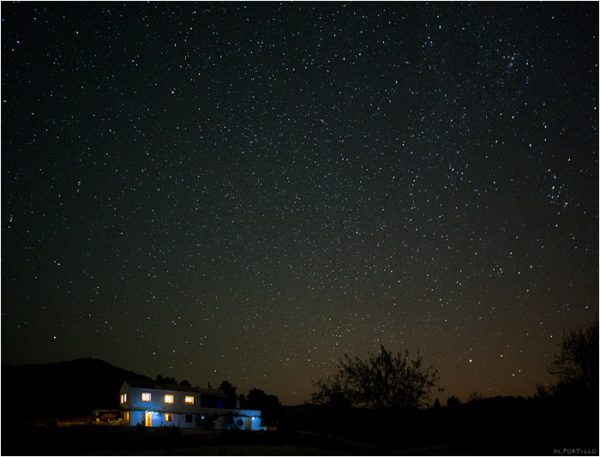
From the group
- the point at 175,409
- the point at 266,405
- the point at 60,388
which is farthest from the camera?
the point at 60,388

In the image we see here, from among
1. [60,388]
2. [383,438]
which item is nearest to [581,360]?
[383,438]

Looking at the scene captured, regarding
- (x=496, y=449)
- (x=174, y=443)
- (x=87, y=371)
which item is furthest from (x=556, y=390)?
(x=87, y=371)

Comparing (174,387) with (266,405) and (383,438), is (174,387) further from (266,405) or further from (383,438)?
(383,438)

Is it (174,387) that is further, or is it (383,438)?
(174,387)

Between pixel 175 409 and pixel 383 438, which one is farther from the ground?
pixel 175 409

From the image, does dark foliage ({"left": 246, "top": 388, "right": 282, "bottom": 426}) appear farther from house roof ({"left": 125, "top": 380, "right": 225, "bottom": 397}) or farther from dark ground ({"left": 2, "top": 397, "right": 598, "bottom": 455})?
dark ground ({"left": 2, "top": 397, "right": 598, "bottom": 455})

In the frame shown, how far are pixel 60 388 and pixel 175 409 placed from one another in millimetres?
28791

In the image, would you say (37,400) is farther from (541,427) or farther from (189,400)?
(541,427)

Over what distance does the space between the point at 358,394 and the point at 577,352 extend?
15434 mm

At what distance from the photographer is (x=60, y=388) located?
6844 cm

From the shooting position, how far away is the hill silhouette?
5150 cm

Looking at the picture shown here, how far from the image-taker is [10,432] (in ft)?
87.4

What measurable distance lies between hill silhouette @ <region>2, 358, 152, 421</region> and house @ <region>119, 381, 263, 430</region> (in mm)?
5699

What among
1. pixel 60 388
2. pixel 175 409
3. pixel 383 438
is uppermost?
pixel 60 388
